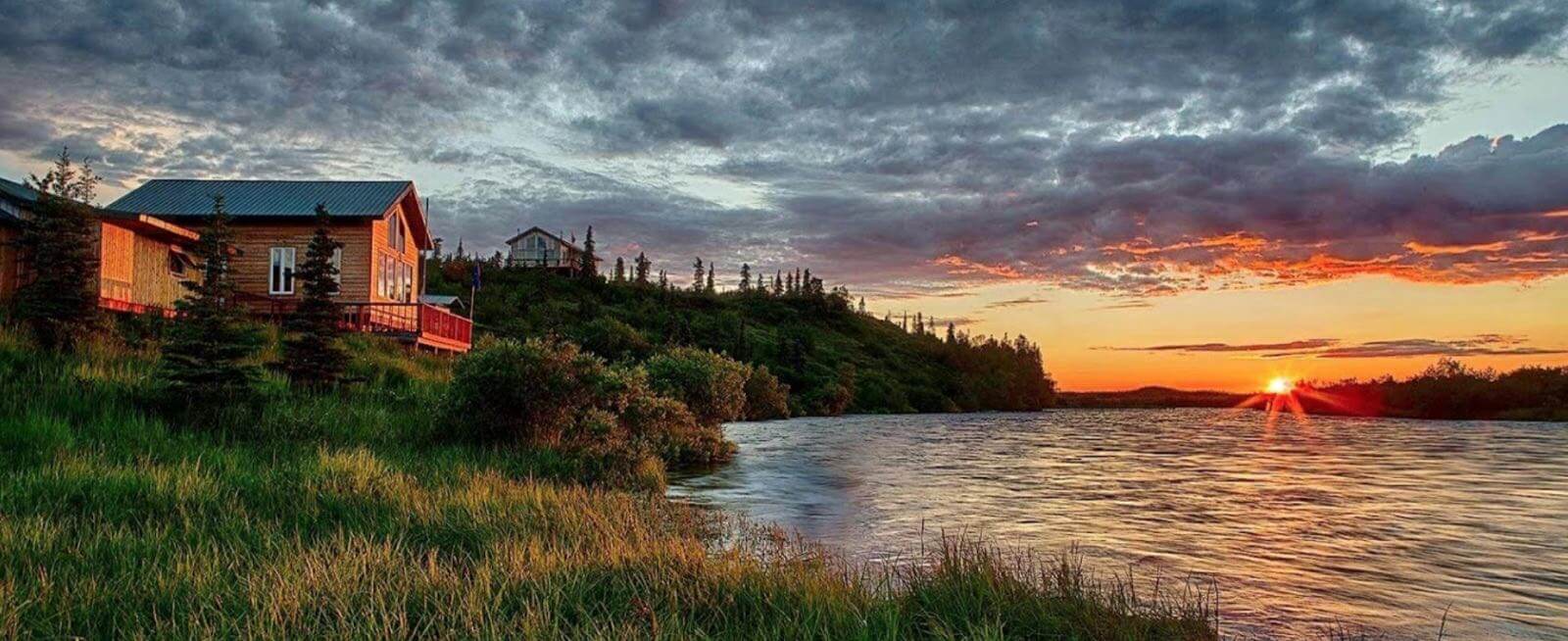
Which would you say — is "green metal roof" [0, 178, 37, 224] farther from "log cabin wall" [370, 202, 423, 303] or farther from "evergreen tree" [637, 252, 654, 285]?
"evergreen tree" [637, 252, 654, 285]

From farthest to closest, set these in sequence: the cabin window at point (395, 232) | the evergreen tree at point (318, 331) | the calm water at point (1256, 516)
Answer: the cabin window at point (395, 232)
the evergreen tree at point (318, 331)
the calm water at point (1256, 516)

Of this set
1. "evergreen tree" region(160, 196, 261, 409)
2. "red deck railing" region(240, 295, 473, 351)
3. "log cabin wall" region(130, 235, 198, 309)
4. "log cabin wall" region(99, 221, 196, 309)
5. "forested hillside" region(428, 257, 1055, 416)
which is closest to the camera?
"evergreen tree" region(160, 196, 261, 409)

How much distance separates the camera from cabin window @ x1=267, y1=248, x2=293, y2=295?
37.0m

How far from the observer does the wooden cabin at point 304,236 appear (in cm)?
3631

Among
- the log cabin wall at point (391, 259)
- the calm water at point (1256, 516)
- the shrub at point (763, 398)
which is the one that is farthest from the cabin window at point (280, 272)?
the shrub at point (763, 398)

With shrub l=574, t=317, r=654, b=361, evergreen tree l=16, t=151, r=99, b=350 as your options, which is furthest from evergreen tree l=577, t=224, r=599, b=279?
evergreen tree l=16, t=151, r=99, b=350

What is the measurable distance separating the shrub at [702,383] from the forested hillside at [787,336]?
16.8 m

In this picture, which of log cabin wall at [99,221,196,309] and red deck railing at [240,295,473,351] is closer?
log cabin wall at [99,221,196,309]

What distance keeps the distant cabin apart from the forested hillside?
3833mm

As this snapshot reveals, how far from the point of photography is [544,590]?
6723 mm

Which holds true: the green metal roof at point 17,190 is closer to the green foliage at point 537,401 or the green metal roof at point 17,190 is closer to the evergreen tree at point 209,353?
the evergreen tree at point 209,353

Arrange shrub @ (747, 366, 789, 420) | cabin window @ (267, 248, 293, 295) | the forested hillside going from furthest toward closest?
1. the forested hillside
2. shrub @ (747, 366, 789, 420)
3. cabin window @ (267, 248, 293, 295)

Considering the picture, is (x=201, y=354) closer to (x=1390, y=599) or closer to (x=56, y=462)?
(x=56, y=462)

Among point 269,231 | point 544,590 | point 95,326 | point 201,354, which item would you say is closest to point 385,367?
point 95,326
